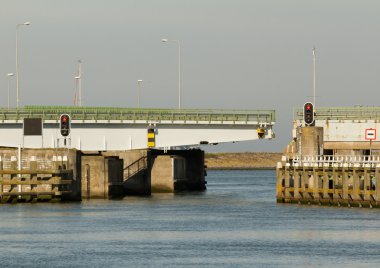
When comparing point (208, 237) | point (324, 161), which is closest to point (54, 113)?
point (324, 161)

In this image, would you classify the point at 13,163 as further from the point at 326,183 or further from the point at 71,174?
the point at 326,183

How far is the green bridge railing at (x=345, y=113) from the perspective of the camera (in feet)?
419

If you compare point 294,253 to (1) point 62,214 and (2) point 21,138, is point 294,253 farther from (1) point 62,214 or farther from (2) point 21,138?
(2) point 21,138

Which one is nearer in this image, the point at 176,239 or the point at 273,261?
the point at 273,261

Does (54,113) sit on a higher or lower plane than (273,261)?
higher

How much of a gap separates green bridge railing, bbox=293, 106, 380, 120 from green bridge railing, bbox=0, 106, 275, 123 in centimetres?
717

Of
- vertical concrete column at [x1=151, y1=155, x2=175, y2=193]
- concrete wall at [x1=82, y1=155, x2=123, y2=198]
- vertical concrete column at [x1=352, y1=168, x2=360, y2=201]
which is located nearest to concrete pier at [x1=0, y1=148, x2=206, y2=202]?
concrete wall at [x1=82, y1=155, x2=123, y2=198]

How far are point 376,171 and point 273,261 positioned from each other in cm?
3392

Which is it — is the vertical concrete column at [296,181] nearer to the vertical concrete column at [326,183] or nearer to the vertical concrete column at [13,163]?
the vertical concrete column at [326,183]

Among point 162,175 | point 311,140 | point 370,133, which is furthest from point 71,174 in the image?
point 162,175

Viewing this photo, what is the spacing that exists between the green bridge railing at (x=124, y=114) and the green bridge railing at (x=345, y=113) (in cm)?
717

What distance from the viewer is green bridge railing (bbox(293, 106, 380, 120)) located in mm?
127662

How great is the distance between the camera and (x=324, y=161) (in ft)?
391

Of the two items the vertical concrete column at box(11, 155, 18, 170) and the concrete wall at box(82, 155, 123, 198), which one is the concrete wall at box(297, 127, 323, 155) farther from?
the vertical concrete column at box(11, 155, 18, 170)
